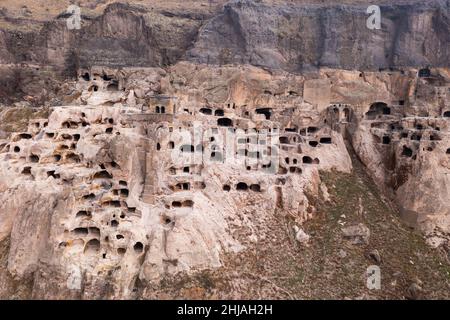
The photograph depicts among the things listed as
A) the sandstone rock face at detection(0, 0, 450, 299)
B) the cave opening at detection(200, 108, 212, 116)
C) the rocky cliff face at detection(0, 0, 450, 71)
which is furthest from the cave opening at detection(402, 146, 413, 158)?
the rocky cliff face at detection(0, 0, 450, 71)

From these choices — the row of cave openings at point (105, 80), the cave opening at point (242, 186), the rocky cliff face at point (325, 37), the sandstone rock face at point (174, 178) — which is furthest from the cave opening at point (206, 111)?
the cave opening at point (242, 186)

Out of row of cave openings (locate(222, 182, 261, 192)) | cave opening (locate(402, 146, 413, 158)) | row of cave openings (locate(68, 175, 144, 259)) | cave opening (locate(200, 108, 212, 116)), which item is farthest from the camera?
cave opening (locate(200, 108, 212, 116))

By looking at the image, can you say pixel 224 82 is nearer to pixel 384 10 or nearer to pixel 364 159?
pixel 364 159

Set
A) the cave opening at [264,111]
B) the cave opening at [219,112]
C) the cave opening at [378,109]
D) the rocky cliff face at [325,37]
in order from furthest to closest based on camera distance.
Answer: the rocky cliff face at [325,37], the cave opening at [378,109], the cave opening at [264,111], the cave opening at [219,112]

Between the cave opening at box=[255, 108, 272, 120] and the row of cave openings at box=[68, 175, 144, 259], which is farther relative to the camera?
the cave opening at box=[255, 108, 272, 120]

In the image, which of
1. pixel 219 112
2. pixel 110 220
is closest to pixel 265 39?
pixel 219 112

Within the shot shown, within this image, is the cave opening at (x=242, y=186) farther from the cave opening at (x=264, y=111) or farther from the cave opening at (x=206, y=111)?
the cave opening at (x=264, y=111)

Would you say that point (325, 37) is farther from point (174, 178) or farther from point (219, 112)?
point (174, 178)

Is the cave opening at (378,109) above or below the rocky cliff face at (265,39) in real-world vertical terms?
below

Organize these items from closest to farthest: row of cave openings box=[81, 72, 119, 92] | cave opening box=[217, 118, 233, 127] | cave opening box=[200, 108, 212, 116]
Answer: cave opening box=[217, 118, 233, 127], cave opening box=[200, 108, 212, 116], row of cave openings box=[81, 72, 119, 92]

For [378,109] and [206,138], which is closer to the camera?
[206,138]

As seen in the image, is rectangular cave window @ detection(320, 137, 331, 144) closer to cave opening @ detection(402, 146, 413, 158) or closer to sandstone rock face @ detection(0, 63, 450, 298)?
sandstone rock face @ detection(0, 63, 450, 298)

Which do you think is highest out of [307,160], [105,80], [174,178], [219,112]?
[105,80]
